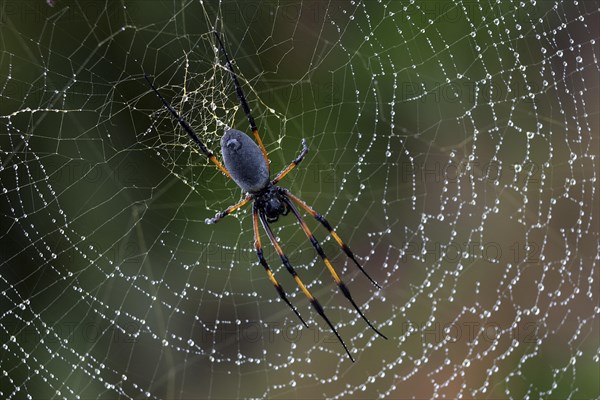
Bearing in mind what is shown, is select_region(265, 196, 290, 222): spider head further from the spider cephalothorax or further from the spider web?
the spider web

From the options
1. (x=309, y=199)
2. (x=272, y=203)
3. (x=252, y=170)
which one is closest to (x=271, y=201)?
(x=272, y=203)

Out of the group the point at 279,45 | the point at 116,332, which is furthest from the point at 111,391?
the point at 279,45

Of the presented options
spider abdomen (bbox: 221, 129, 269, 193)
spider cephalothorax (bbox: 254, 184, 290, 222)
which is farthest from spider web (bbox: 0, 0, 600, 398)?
spider abdomen (bbox: 221, 129, 269, 193)

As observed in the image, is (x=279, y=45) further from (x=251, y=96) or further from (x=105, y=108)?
(x=105, y=108)

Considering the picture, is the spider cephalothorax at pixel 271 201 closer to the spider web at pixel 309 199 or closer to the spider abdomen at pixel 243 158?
the spider abdomen at pixel 243 158

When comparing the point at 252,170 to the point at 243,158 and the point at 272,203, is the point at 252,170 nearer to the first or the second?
the point at 243,158
